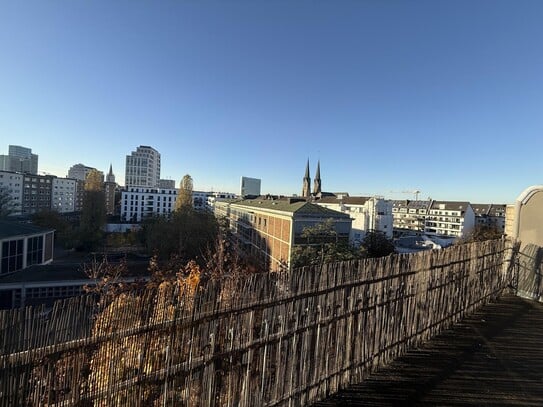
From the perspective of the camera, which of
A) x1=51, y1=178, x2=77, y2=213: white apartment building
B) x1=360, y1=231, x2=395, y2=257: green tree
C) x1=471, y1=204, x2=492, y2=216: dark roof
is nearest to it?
x1=360, y1=231, x2=395, y2=257: green tree

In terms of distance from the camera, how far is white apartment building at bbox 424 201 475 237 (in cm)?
6812

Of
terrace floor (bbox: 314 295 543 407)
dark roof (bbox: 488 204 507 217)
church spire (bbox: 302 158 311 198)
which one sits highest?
church spire (bbox: 302 158 311 198)

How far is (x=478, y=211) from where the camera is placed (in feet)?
255

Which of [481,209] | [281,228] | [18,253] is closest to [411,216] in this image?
→ [481,209]

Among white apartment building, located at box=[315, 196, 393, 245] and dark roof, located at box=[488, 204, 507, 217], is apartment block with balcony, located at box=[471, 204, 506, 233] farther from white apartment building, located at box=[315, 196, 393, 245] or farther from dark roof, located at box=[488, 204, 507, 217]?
white apartment building, located at box=[315, 196, 393, 245]

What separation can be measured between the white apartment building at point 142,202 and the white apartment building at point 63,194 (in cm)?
1847

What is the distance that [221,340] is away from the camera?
8.84ft

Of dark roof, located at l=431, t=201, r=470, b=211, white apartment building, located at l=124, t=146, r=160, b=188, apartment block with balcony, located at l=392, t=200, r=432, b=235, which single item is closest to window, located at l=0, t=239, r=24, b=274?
apartment block with balcony, located at l=392, t=200, r=432, b=235

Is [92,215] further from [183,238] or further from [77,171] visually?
[77,171]

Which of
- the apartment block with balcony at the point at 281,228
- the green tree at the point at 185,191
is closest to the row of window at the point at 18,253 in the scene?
the green tree at the point at 185,191

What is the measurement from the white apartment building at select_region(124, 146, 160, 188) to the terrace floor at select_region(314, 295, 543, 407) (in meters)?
117

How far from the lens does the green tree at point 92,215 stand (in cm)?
4006

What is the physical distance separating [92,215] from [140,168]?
7685 centimetres

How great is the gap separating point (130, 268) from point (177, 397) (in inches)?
1057
